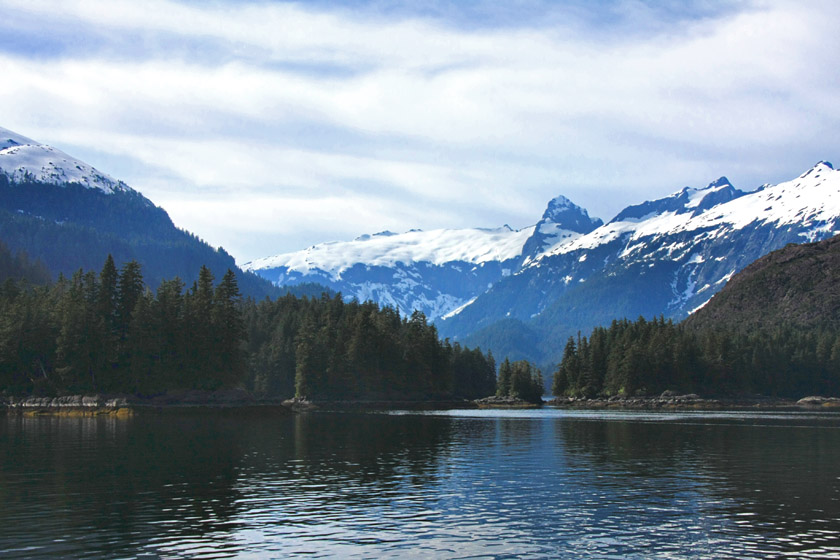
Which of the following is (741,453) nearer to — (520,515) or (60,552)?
(520,515)

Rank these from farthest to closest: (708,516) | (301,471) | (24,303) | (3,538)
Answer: (24,303) → (301,471) → (708,516) → (3,538)

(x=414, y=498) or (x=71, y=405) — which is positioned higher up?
(x=71, y=405)

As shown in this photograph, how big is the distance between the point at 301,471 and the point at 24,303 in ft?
423

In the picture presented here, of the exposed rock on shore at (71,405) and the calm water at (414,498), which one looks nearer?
the calm water at (414,498)

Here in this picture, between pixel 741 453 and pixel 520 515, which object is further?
pixel 741 453

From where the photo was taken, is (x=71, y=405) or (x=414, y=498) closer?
(x=414, y=498)

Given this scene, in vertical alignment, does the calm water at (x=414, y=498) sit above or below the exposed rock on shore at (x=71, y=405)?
below

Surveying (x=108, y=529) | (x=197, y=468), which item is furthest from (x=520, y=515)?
(x=197, y=468)

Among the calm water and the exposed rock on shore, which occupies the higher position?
the exposed rock on shore

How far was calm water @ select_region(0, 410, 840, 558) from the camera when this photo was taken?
36250 mm

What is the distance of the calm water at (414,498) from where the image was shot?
36250 millimetres

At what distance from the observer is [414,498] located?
49.3 metres

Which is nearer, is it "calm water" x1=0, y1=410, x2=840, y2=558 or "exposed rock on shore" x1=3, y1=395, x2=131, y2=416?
"calm water" x1=0, y1=410, x2=840, y2=558

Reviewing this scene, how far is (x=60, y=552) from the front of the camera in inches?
1346
